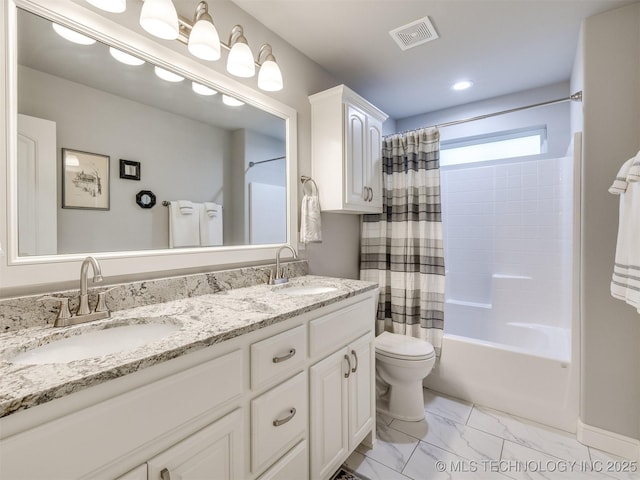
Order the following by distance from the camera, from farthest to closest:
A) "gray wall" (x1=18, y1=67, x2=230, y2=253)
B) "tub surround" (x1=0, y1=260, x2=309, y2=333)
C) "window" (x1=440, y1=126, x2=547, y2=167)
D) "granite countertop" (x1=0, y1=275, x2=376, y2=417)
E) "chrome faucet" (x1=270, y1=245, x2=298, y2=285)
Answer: "window" (x1=440, y1=126, x2=547, y2=167)
"chrome faucet" (x1=270, y1=245, x2=298, y2=285)
"gray wall" (x1=18, y1=67, x2=230, y2=253)
"tub surround" (x1=0, y1=260, x2=309, y2=333)
"granite countertop" (x1=0, y1=275, x2=376, y2=417)

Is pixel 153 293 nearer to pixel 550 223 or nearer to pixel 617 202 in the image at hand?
pixel 617 202

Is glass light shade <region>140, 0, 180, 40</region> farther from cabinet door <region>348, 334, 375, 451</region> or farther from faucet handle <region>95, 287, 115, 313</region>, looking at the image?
cabinet door <region>348, 334, 375, 451</region>

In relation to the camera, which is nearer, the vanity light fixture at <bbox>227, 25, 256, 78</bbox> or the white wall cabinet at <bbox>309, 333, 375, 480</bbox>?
the white wall cabinet at <bbox>309, 333, 375, 480</bbox>

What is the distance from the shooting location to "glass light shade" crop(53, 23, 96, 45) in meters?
1.05

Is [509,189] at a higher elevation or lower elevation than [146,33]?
lower

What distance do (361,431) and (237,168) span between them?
1.51 m

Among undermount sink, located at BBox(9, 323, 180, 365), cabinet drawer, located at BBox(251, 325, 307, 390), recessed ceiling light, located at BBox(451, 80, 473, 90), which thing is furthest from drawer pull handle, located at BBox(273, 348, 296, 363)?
recessed ceiling light, located at BBox(451, 80, 473, 90)

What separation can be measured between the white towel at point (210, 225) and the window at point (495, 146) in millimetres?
2366

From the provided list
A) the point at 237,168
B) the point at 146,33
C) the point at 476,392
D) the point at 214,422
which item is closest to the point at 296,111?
the point at 237,168

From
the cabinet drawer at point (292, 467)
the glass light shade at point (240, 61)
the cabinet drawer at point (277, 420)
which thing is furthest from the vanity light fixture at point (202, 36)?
the cabinet drawer at point (292, 467)

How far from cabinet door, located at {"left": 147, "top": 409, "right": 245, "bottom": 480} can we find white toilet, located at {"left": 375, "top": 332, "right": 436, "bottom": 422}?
118cm

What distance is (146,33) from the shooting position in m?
1.24

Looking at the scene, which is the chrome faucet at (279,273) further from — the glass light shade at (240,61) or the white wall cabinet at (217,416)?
the glass light shade at (240,61)

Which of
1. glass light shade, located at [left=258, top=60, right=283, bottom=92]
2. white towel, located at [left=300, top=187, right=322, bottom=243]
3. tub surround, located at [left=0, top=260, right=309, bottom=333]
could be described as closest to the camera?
tub surround, located at [left=0, top=260, right=309, bottom=333]
